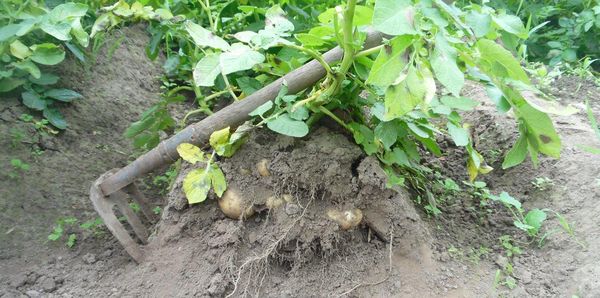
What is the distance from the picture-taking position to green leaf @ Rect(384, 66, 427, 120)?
128 centimetres

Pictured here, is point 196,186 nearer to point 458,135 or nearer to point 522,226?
point 458,135

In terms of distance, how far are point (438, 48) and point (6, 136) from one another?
1.96m

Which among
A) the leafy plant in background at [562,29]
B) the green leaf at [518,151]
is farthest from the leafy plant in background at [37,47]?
the leafy plant in background at [562,29]

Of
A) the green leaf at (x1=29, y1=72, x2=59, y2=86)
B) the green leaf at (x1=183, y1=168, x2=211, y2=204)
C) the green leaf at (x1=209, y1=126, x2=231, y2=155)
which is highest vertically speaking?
the green leaf at (x1=209, y1=126, x2=231, y2=155)

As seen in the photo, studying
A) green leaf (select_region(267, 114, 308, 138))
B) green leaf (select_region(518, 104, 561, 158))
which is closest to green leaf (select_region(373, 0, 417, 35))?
green leaf (select_region(518, 104, 561, 158))

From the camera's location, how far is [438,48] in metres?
1.29

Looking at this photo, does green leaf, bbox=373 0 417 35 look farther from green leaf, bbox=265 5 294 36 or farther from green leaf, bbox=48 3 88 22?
green leaf, bbox=48 3 88 22

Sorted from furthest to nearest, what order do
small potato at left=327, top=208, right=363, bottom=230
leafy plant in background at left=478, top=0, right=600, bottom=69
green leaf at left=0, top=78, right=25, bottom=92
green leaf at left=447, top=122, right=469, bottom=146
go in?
1. leafy plant in background at left=478, top=0, right=600, bottom=69
2. green leaf at left=0, top=78, right=25, bottom=92
3. small potato at left=327, top=208, right=363, bottom=230
4. green leaf at left=447, top=122, right=469, bottom=146

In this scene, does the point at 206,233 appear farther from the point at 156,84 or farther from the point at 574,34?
the point at 574,34

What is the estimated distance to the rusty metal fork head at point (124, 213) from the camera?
1962mm

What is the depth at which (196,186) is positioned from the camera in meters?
1.83

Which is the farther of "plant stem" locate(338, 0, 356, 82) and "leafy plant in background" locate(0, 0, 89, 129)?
"leafy plant in background" locate(0, 0, 89, 129)

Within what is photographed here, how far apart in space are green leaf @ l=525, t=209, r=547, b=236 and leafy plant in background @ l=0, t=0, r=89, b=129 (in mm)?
1765

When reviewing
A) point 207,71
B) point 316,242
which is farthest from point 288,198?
point 207,71
